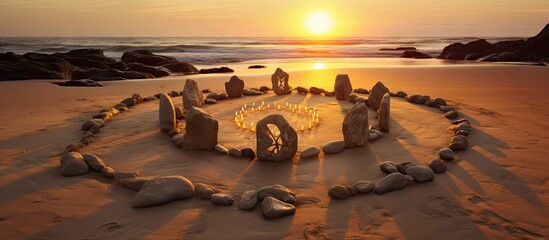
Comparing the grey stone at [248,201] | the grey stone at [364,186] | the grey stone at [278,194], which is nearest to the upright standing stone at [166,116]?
the grey stone at [248,201]

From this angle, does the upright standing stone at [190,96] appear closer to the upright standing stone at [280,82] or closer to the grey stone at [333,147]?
the upright standing stone at [280,82]

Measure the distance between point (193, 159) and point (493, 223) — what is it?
12.5 ft

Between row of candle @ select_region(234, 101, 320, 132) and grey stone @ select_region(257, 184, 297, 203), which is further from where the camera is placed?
row of candle @ select_region(234, 101, 320, 132)

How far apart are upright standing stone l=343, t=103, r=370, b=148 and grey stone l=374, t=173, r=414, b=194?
1514mm

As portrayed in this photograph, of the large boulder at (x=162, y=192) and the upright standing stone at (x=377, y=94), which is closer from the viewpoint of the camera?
the large boulder at (x=162, y=192)

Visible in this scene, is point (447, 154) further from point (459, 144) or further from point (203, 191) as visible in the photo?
point (203, 191)

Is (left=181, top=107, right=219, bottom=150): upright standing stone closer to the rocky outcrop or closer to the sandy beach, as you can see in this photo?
the sandy beach

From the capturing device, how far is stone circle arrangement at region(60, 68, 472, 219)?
4.04 meters

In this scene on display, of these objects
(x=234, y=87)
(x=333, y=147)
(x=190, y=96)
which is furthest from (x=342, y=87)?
(x=333, y=147)

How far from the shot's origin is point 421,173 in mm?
4461

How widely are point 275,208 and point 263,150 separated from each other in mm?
1698

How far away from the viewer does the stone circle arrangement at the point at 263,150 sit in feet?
13.3

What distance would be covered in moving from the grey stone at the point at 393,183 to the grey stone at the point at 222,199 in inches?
63.9

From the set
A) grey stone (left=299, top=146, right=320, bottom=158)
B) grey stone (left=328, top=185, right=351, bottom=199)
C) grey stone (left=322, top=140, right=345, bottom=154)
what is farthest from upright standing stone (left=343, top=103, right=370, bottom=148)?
grey stone (left=328, top=185, right=351, bottom=199)
